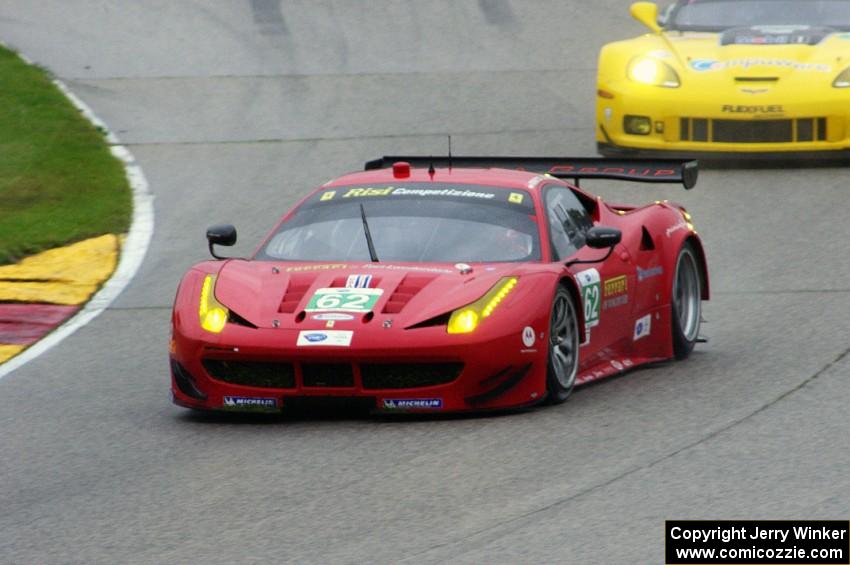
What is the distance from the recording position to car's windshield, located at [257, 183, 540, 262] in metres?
8.62

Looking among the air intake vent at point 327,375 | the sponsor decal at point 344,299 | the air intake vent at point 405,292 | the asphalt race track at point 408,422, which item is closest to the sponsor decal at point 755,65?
the asphalt race track at point 408,422

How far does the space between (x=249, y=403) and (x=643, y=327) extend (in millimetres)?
2442

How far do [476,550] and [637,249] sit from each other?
4.06 m

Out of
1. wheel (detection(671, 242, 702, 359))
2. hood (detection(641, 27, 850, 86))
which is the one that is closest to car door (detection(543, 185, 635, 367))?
wheel (detection(671, 242, 702, 359))

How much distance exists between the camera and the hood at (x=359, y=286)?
7852mm

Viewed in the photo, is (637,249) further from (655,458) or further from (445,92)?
(445,92)

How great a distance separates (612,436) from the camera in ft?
24.4

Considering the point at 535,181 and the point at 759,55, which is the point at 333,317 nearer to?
the point at 535,181

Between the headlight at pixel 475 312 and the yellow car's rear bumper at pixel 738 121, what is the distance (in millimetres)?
6910

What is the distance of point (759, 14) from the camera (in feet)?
52.7

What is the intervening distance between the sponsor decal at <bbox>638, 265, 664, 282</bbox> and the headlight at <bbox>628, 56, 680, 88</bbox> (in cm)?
527

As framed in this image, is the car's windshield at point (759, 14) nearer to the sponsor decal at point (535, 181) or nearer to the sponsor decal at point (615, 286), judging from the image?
the sponsor decal at point (535, 181)

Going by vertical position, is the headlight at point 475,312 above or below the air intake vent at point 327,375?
above

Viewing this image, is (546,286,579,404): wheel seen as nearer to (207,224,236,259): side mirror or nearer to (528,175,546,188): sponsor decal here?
(528,175,546,188): sponsor decal
